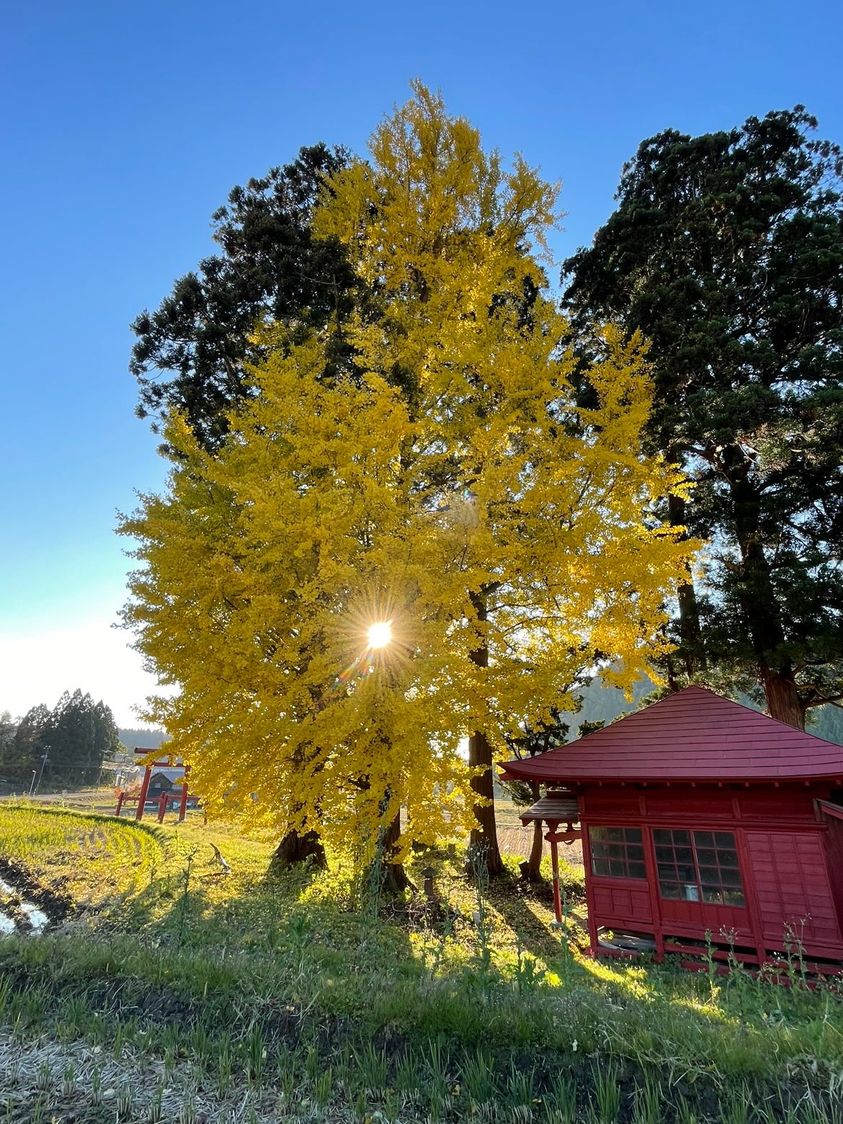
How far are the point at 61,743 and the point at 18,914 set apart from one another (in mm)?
56742

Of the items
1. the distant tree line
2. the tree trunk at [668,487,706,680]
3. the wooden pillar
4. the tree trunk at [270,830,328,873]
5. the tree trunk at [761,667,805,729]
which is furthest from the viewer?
the distant tree line

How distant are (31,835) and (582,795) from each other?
1635 cm

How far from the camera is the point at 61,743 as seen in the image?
5475 centimetres

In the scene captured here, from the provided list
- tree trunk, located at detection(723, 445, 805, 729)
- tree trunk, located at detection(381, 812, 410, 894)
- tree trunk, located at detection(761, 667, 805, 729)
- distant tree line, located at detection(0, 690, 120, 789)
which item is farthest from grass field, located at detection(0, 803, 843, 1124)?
distant tree line, located at detection(0, 690, 120, 789)

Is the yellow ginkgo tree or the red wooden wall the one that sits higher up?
the yellow ginkgo tree

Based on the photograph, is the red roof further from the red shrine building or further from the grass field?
the grass field

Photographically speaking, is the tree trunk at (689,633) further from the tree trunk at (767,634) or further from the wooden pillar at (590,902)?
the wooden pillar at (590,902)

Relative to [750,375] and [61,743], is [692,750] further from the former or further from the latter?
[61,743]

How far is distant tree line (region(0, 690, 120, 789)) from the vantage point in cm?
4981

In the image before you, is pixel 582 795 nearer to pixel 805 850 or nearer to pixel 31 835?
pixel 805 850

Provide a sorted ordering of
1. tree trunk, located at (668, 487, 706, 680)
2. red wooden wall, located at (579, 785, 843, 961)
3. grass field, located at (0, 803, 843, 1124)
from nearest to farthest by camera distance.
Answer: grass field, located at (0, 803, 843, 1124) → red wooden wall, located at (579, 785, 843, 961) → tree trunk, located at (668, 487, 706, 680)

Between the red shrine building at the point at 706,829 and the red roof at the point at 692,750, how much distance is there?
0.02 meters

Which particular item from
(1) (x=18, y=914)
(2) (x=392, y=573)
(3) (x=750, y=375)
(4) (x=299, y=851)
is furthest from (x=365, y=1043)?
(3) (x=750, y=375)

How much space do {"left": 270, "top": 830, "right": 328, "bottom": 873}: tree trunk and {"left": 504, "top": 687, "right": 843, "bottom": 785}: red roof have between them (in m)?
4.86
